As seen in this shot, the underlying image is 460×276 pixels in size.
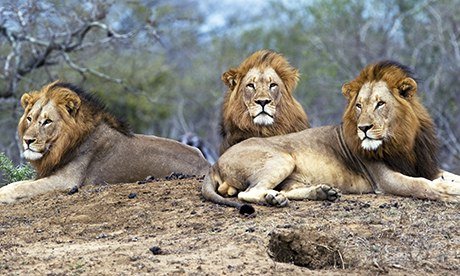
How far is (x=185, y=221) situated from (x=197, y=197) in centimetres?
72

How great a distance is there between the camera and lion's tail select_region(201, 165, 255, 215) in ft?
22.6

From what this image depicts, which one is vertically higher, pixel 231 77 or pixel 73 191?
pixel 231 77

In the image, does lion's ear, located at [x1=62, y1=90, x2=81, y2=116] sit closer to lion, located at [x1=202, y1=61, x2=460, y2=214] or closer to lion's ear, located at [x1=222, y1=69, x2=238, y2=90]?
lion's ear, located at [x1=222, y1=69, x2=238, y2=90]

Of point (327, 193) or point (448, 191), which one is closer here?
point (327, 193)

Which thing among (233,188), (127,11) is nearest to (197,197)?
(233,188)

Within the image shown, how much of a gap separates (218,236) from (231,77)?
2827 mm

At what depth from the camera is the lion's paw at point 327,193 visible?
729 centimetres

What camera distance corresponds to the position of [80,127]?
9.15 meters

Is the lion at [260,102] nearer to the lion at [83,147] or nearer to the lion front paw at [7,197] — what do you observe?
the lion at [83,147]

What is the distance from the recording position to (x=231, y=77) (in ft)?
29.5

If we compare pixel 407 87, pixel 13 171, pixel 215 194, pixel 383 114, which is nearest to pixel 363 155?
pixel 383 114

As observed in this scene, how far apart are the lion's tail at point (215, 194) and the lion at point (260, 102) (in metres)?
0.87

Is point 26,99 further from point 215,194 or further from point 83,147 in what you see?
point 215,194

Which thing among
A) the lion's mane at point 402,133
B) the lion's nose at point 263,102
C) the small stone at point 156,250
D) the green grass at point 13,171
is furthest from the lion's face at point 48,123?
the small stone at point 156,250
